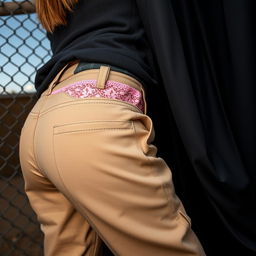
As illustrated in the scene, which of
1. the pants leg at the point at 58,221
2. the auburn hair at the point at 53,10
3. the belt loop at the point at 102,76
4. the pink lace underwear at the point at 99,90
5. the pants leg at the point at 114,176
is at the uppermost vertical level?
the auburn hair at the point at 53,10

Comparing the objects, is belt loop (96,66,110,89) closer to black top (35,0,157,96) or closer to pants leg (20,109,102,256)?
black top (35,0,157,96)

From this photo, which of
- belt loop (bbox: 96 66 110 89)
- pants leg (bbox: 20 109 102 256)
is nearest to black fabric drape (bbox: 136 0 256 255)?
belt loop (bbox: 96 66 110 89)

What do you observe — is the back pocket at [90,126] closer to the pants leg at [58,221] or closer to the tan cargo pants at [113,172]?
the tan cargo pants at [113,172]

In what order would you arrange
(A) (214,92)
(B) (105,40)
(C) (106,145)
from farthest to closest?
(A) (214,92) < (B) (105,40) < (C) (106,145)

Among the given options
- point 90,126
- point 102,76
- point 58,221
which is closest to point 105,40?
point 102,76

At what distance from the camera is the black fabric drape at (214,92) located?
809mm

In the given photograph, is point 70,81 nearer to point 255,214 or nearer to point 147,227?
point 147,227

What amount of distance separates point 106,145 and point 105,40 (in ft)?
0.84

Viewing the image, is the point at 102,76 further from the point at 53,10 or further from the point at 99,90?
the point at 53,10

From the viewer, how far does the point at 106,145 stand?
2.25ft

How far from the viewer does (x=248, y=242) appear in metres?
0.92

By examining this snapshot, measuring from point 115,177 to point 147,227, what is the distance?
0.12 metres

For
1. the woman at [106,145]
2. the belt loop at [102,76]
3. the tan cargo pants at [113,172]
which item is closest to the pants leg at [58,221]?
the woman at [106,145]

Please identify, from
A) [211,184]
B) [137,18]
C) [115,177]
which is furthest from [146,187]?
[137,18]
